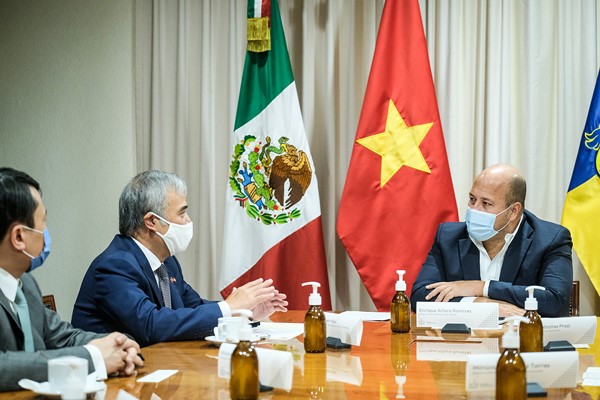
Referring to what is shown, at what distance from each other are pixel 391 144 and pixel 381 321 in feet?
4.61

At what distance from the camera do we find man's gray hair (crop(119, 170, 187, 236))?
299 centimetres

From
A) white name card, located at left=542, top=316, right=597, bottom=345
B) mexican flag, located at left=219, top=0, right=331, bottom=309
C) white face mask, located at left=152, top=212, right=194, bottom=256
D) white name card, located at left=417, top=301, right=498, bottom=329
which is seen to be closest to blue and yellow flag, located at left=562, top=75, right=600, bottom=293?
mexican flag, located at left=219, top=0, right=331, bottom=309

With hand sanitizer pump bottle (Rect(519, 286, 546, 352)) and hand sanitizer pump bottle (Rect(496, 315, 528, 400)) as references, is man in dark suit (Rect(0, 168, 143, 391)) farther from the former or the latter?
hand sanitizer pump bottle (Rect(519, 286, 546, 352))

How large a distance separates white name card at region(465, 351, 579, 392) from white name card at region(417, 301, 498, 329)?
86 cm

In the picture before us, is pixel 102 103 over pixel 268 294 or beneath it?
over

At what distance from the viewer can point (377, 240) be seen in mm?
4223

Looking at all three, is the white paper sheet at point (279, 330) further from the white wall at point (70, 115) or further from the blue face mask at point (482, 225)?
the white wall at point (70, 115)

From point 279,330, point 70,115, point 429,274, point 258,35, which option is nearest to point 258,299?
point 279,330

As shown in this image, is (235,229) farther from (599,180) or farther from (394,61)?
(599,180)

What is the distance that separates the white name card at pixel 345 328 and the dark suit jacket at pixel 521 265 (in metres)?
0.96

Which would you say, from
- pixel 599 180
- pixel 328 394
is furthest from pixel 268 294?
pixel 599 180

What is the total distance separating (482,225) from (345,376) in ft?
5.57

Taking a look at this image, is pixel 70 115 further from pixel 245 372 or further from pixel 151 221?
pixel 245 372

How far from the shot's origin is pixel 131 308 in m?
2.66
